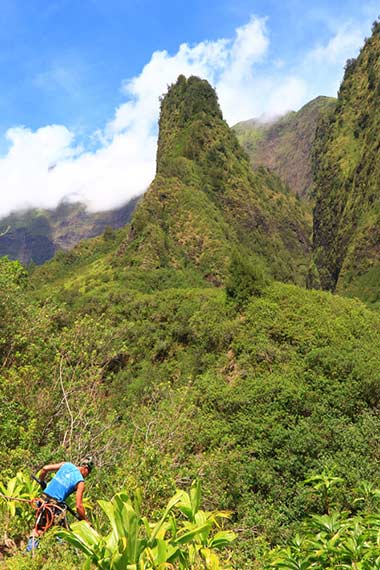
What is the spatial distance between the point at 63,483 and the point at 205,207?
70050 mm

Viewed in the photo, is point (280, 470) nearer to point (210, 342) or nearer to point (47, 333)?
point (47, 333)

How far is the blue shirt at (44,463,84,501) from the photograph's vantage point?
5.39 meters

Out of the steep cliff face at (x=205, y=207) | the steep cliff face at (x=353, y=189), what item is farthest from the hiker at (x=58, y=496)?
the steep cliff face at (x=353, y=189)

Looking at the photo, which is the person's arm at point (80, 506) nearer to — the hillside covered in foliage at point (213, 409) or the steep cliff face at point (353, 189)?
the hillside covered in foliage at point (213, 409)

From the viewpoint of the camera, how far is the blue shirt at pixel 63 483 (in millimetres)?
5391

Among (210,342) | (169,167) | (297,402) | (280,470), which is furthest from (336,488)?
(169,167)

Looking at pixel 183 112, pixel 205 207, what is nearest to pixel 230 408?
pixel 205 207

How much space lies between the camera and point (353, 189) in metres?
79.2

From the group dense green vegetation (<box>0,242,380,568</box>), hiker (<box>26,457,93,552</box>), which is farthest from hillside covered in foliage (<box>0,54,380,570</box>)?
hiker (<box>26,457,93,552</box>)

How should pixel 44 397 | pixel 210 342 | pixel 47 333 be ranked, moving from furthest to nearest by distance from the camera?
pixel 210 342 < pixel 47 333 < pixel 44 397

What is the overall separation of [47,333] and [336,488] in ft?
33.7

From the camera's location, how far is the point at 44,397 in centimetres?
1077

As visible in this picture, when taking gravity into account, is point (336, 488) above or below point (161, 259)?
below

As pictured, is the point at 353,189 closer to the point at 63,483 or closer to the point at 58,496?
the point at 63,483
